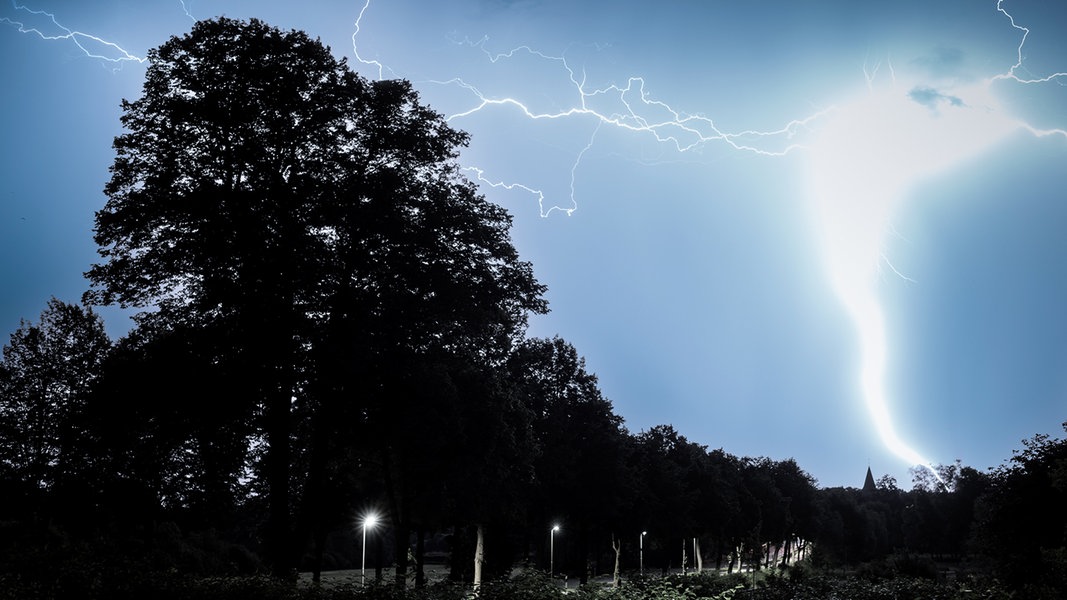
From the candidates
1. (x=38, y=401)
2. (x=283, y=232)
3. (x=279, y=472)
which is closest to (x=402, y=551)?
(x=279, y=472)

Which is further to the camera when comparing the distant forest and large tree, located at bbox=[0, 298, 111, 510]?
large tree, located at bbox=[0, 298, 111, 510]

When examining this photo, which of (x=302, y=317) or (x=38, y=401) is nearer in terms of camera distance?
(x=302, y=317)

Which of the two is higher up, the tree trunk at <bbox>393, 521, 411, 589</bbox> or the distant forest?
the distant forest

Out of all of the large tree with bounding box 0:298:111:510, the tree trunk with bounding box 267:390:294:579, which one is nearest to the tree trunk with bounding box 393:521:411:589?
the tree trunk with bounding box 267:390:294:579

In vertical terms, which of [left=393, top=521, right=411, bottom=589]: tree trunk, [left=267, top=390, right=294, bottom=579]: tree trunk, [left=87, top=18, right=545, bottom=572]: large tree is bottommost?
[left=393, top=521, right=411, bottom=589]: tree trunk

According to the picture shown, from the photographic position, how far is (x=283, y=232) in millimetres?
22219

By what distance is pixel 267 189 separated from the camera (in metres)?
22.7

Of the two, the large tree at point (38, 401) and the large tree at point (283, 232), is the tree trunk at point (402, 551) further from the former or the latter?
the large tree at point (38, 401)

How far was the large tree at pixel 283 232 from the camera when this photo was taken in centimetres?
2183

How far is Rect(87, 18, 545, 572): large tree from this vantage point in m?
21.8

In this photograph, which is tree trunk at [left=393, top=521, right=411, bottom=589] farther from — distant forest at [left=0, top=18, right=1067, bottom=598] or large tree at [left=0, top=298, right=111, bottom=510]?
large tree at [left=0, top=298, right=111, bottom=510]

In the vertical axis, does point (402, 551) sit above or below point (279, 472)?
below

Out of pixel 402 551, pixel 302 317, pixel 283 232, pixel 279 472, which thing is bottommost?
pixel 402 551

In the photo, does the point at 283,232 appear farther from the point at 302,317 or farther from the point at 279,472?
the point at 279,472
